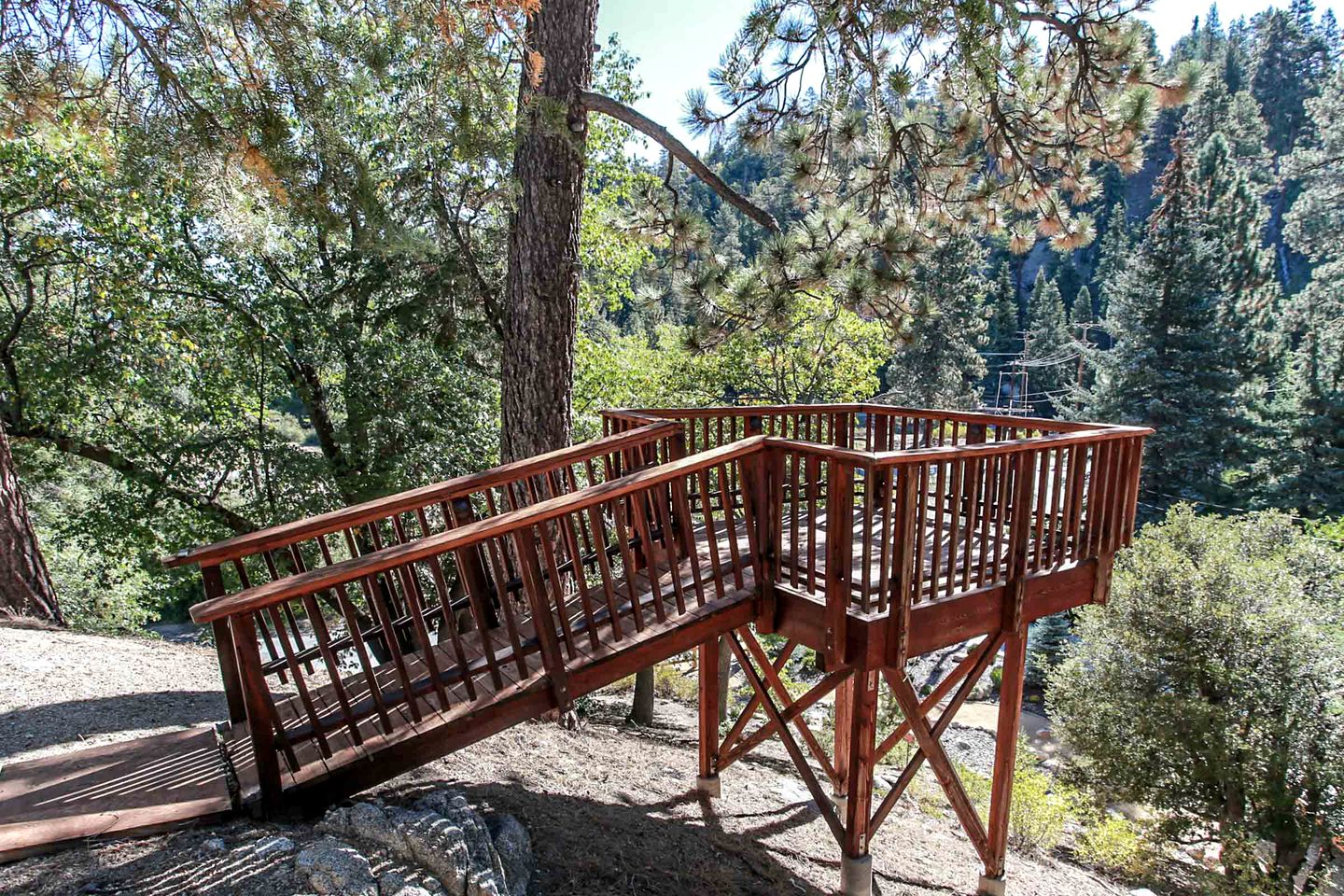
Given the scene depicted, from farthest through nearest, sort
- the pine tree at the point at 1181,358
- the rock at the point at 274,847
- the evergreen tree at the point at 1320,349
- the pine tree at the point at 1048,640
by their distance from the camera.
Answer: the pine tree at the point at 1181,358 < the evergreen tree at the point at 1320,349 < the pine tree at the point at 1048,640 < the rock at the point at 274,847

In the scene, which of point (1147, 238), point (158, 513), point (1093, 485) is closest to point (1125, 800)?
point (1093, 485)

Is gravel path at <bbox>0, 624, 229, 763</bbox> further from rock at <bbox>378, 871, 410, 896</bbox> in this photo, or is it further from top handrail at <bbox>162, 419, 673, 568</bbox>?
rock at <bbox>378, 871, 410, 896</bbox>

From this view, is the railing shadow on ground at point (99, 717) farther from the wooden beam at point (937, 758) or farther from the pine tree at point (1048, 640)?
the pine tree at point (1048, 640)

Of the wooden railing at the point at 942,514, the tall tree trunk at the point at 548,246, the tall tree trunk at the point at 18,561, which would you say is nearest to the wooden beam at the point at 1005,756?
the wooden railing at the point at 942,514

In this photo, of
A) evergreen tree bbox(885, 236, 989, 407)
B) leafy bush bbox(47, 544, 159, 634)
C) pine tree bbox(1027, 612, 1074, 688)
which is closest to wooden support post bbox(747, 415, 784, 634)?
leafy bush bbox(47, 544, 159, 634)

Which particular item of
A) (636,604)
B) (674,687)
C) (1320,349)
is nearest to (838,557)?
(636,604)

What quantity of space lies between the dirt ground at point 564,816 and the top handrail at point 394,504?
1043 millimetres

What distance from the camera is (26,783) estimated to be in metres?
2.91

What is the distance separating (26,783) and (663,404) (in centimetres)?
1352

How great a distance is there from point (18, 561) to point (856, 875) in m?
6.60

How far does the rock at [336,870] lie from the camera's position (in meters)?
2.38

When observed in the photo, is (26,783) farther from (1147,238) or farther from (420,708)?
(1147,238)

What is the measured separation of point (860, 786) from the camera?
3787mm

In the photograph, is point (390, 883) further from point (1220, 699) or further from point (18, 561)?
point (1220, 699)
